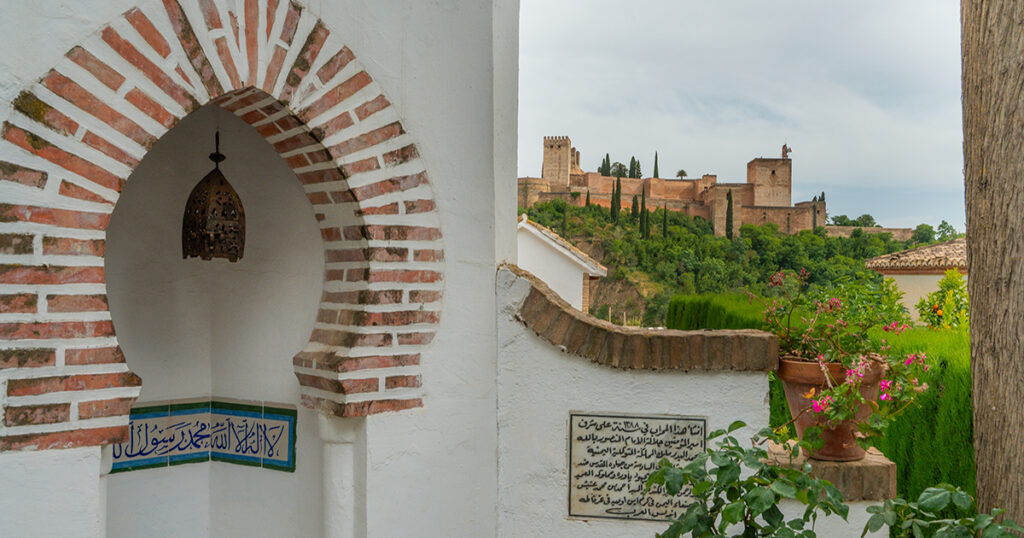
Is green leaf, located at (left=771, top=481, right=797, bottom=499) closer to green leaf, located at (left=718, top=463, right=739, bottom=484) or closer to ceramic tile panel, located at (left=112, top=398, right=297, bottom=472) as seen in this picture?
green leaf, located at (left=718, top=463, right=739, bottom=484)

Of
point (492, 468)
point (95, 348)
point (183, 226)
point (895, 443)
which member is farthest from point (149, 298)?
point (895, 443)

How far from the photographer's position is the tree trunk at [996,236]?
244cm

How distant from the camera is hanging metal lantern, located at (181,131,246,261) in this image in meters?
3.01

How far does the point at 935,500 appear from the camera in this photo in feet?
7.20

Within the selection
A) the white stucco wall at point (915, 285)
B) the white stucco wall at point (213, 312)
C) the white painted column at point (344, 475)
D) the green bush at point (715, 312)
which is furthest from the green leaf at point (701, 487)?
the white stucco wall at point (915, 285)

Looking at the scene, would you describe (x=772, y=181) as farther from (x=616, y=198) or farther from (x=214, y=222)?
(x=214, y=222)

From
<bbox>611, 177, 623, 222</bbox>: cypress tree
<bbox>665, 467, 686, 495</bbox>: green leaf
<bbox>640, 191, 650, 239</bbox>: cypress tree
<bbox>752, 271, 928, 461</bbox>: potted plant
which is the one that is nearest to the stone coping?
<bbox>752, 271, 928, 461</bbox>: potted plant

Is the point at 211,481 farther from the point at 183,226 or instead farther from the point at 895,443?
the point at 895,443

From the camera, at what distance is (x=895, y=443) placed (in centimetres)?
468

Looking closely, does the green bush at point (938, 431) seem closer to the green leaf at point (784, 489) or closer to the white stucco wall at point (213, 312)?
the green leaf at point (784, 489)

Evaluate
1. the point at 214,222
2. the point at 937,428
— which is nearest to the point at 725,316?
the point at 937,428

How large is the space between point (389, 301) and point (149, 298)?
1.19m

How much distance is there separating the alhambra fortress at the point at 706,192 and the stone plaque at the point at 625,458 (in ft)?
171

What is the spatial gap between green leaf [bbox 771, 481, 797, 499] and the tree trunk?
33.5 inches
